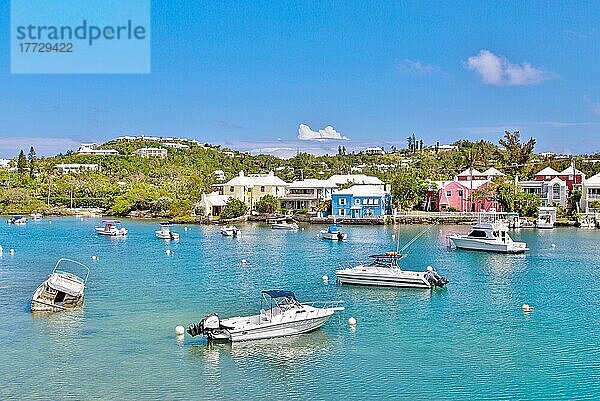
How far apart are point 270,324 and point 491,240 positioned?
104ft

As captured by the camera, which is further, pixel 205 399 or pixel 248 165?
pixel 248 165

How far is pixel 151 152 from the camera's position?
16725 centimetres

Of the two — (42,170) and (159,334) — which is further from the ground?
(42,170)

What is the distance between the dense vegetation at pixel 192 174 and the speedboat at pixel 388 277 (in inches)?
2024

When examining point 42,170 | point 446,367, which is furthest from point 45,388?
point 42,170

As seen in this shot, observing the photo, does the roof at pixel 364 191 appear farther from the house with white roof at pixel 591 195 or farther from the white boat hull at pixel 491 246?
the white boat hull at pixel 491 246

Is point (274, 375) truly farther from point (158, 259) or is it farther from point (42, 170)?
point (42, 170)

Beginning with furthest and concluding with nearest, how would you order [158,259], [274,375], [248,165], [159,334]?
[248,165] → [158,259] → [159,334] → [274,375]

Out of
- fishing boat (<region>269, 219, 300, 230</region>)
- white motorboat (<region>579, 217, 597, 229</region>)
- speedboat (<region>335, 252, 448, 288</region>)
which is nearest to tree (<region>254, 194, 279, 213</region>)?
fishing boat (<region>269, 219, 300, 230</region>)

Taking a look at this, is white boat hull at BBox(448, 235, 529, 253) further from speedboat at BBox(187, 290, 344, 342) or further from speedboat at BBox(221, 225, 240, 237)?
speedboat at BBox(187, 290, 344, 342)

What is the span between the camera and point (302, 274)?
40.3 meters

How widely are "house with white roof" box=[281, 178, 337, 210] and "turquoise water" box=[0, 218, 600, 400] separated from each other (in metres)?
48.4

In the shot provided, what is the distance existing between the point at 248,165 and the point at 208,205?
206 ft

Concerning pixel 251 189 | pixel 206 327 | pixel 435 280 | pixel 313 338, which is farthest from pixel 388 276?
pixel 251 189
